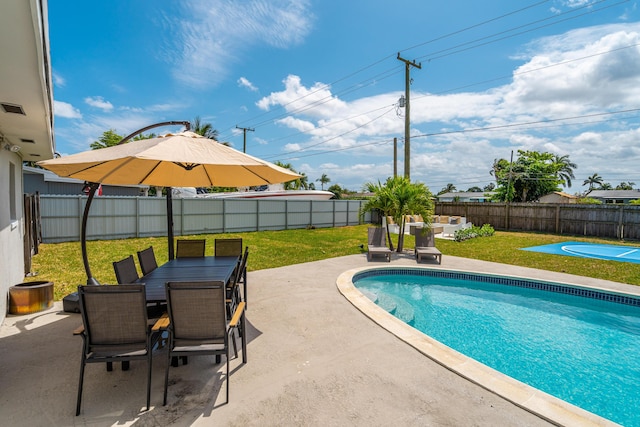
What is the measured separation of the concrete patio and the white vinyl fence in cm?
875

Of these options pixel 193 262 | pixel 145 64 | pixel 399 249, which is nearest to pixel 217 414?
pixel 193 262

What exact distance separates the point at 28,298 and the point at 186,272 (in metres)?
2.63

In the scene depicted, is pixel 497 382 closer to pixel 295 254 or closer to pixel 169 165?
pixel 169 165

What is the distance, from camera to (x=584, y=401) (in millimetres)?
3451

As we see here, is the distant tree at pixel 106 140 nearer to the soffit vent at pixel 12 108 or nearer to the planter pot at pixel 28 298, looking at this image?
the planter pot at pixel 28 298

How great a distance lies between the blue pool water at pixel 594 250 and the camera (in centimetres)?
1093

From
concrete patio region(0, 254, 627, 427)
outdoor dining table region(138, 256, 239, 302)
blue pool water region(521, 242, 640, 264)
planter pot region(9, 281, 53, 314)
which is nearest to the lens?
concrete patio region(0, 254, 627, 427)

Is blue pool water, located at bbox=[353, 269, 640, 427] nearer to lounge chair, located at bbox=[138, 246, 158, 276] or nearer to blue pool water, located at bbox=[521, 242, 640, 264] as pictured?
lounge chair, located at bbox=[138, 246, 158, 276]

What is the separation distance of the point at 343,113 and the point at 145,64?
13.4 meters

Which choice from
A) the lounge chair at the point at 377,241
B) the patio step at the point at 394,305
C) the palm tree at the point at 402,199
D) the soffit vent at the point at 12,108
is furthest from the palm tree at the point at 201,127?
the soffit vent at the point at 12,108

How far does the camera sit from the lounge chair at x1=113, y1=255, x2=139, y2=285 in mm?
3642

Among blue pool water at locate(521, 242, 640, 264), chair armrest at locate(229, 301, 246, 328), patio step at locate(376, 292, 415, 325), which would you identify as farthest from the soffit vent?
blue pool water at locate(521, 242, 640, 264)

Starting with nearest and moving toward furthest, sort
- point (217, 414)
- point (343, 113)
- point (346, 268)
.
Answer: point (217, 414)
point (346, 268)
point (343, 113)

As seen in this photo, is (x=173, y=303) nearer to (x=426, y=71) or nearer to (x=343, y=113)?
(x=426, y=71)
